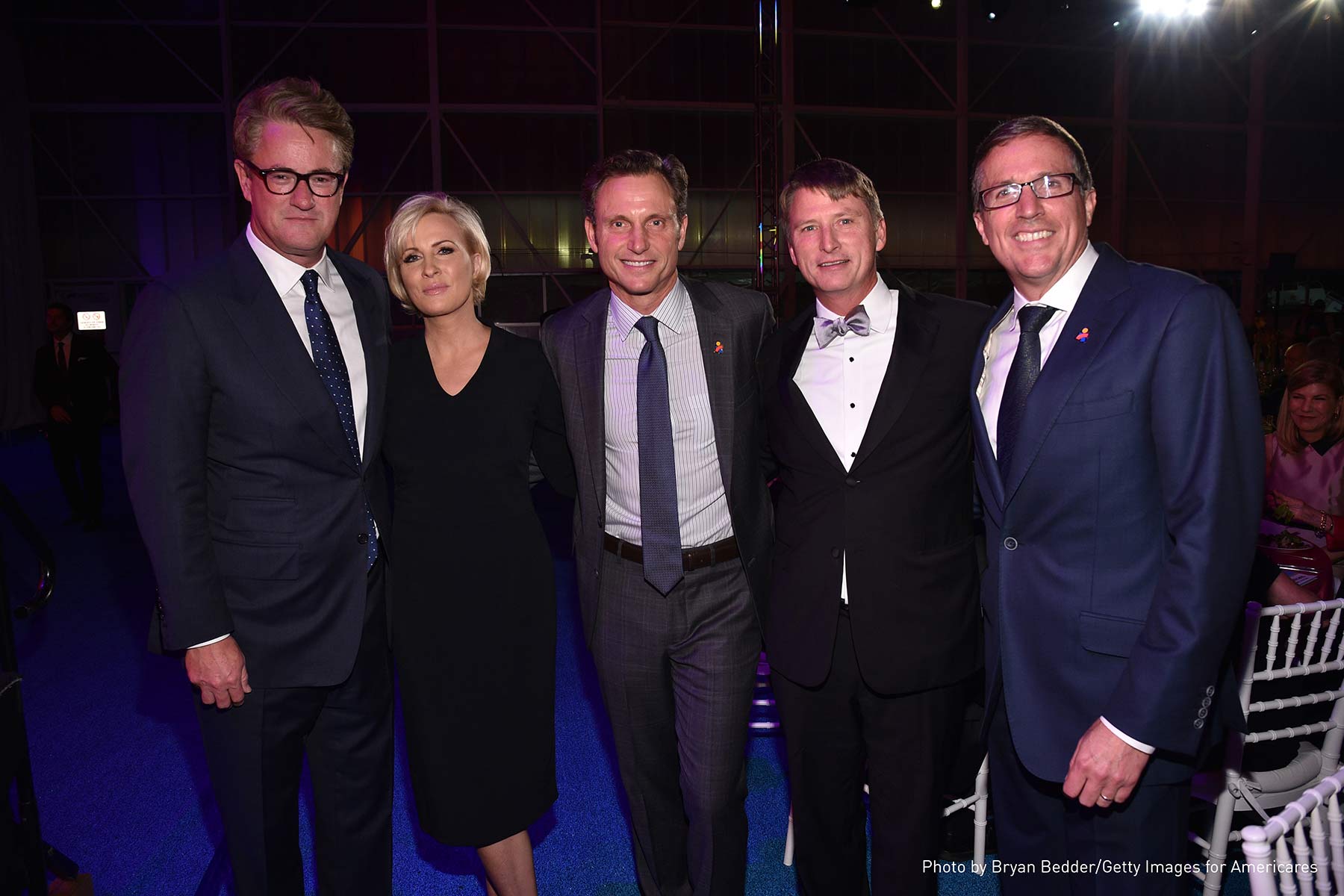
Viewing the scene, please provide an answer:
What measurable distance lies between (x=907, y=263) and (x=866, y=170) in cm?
170

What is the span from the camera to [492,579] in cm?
212

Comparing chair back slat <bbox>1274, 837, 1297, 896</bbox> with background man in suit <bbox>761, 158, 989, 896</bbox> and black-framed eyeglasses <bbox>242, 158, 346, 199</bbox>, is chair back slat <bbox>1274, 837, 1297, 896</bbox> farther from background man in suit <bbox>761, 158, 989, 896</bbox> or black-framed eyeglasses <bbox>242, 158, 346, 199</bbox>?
black-framed eyeglasses <bbox>242, 158, 346, 199</bbox>

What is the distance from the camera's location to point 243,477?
184 cm

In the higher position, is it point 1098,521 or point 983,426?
point 983,426

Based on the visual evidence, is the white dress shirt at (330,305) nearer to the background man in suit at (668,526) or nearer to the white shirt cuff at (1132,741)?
the background man in suit at (668,526)

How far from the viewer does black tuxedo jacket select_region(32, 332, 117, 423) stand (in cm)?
729

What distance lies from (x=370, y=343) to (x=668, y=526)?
2.78ft

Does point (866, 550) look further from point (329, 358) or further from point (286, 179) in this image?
point (286, 179)

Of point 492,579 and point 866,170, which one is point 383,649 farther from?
point 866,170

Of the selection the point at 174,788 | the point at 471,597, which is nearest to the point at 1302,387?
the point at 471,597

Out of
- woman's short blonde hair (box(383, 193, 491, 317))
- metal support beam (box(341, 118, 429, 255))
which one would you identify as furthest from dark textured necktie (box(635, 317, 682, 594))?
metal support beam (box(341, 118, 429, 255))

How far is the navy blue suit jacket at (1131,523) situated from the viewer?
143 cm

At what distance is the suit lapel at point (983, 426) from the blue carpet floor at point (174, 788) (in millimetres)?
1494

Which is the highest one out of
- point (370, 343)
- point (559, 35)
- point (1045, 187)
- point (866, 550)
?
point (559, 35)
